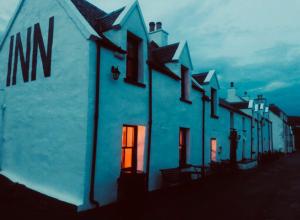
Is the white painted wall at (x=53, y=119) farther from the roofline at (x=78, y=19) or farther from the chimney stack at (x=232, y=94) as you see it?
the chimney stack at (x=232, y=94)

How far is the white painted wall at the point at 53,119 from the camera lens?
788 cm

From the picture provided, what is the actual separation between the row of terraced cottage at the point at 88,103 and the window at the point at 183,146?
0.05 meters

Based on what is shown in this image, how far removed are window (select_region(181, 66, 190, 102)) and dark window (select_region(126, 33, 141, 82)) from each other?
4021 mm

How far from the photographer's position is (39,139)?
362 inches

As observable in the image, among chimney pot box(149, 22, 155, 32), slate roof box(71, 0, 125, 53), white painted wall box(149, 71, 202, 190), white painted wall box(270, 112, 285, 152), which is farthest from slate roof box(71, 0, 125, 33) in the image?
white painted wall box(270, 112, 285, 152)

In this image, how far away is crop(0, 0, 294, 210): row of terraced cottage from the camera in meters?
7.95

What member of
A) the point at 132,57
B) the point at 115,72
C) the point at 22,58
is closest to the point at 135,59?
the point at 132,57

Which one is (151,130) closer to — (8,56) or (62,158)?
(62,158)

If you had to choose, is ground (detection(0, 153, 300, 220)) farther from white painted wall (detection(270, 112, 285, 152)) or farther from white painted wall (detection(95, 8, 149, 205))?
white painted wall (detection(270, 112, 285, 152))

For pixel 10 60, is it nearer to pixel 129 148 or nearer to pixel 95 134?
pixel 95 134

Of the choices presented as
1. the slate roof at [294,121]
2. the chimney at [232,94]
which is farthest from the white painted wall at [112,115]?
the slate roof at [294,121]

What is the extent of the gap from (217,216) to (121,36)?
673 centimetres

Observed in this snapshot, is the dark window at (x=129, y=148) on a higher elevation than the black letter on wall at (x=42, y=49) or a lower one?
lower

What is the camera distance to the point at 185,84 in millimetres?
13820
